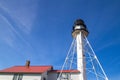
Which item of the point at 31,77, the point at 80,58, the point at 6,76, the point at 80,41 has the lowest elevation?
the point at 31,77

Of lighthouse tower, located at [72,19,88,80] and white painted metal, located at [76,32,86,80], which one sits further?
lighthouse tower, located at [72,19,88,80]

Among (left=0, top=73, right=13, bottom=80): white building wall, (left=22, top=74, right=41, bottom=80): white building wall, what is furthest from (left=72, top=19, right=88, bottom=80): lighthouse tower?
(left=0, top=73, right=13, bottom=80): white building wall

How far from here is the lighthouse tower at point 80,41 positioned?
90.7 ft

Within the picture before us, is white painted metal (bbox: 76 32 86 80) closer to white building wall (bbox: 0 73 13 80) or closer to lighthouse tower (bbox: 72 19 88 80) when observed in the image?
lighthouse tower (bbox: 72 19 88 80)

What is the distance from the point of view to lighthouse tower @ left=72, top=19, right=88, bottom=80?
90.7 feet

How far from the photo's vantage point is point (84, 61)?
93.9 ft

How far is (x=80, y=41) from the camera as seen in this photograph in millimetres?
29922

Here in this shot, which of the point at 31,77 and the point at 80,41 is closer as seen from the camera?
the point at 31,77

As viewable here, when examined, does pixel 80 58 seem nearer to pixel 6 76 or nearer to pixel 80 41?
pixel 80 41

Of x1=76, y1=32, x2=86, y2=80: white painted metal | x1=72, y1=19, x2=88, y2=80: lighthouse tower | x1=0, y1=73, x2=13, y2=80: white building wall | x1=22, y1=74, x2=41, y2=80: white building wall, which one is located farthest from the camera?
x1=72, y1=19, x2=88, y2=80: lighthouse tower

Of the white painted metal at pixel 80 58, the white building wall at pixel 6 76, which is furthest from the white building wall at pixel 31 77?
the white painted metal at pixel 80 58

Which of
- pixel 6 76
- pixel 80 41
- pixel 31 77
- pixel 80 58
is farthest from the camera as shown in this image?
pixel 80 41

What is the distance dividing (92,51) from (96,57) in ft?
5.07

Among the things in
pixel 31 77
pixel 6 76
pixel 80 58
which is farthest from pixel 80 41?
pixel 6 76
